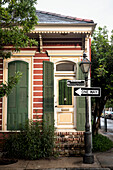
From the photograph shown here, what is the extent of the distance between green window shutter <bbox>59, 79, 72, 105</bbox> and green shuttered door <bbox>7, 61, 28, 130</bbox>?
1.44 meters

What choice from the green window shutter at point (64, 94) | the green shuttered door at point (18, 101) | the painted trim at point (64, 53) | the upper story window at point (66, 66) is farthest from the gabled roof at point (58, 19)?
the green window shutter at point (64, 94)

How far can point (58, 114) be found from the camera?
8.66m

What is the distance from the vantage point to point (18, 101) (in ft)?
28.1

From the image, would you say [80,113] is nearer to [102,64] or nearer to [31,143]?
[31,143]

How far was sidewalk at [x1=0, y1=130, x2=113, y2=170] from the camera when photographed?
6.50 metres

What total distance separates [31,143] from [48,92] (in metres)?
2.18

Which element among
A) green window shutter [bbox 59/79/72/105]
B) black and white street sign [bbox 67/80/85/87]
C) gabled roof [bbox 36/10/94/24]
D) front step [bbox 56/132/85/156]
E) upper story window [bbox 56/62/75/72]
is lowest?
front step [bbox 56/132/85/156]

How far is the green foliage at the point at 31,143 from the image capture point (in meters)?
7.38

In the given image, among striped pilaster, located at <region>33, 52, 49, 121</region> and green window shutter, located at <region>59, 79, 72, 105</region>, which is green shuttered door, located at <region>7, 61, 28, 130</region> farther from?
green window shutter, located at <region>59, 79, 72, 105</region>

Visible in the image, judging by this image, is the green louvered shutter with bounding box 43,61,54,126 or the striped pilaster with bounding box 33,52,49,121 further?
the striped pilaster with bounding box 33,52,49,121

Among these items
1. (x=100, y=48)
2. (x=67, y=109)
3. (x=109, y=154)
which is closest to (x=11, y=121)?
(x=67, y=109)

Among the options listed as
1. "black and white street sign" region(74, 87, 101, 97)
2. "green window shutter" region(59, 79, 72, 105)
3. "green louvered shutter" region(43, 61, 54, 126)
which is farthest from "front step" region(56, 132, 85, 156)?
"black and white street sign" region(74, 87, 101, 97)

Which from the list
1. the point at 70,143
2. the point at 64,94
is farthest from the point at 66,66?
the point at 70,143

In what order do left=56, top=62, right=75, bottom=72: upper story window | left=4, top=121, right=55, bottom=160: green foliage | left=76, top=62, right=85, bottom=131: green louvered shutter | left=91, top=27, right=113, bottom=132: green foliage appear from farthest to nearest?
left=91, top=27, right=113, bottom=132: green foliage < left=56, top=62, right=75, bottom=72: upper story window < left=76, top=62, right=85, bottom=131: green louvered shutter < left=4, top=121, right=55, bottom=160: green foliage
